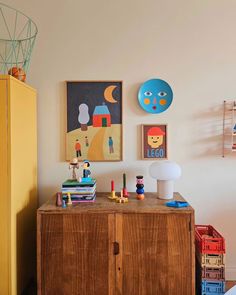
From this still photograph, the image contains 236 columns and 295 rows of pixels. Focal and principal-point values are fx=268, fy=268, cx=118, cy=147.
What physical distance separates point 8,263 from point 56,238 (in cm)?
32

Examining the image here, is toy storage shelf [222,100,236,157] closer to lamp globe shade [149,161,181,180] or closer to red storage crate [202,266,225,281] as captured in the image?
lamp globe shade [149,161,181,180]

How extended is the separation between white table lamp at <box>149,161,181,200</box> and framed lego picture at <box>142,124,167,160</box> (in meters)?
0.25

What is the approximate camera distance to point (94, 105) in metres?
2.19

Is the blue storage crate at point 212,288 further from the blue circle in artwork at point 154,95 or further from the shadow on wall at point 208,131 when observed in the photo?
the blue circle in artwork at point 154,95

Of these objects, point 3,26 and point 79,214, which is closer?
point 79,214

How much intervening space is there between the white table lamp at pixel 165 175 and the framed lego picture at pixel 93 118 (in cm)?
39

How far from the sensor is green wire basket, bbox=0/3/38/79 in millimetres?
2205

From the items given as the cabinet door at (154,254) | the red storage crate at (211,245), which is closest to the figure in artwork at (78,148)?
the cabinet door at (154,254)

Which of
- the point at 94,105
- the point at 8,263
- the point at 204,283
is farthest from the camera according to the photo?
the point at 94,105

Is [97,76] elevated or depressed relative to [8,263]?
elevated

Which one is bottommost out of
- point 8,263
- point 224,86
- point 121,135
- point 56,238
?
point 8,263

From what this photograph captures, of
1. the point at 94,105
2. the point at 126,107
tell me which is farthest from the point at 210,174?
the point at 94,105

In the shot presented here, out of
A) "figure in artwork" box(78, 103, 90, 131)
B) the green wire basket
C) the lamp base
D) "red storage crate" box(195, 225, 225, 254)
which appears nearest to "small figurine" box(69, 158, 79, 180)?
"figure in artwork" box(78, 103, 90, 131)

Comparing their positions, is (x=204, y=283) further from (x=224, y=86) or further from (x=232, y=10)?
(x=232, y=10)
